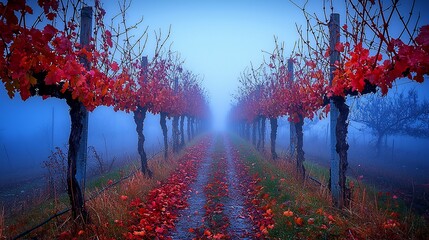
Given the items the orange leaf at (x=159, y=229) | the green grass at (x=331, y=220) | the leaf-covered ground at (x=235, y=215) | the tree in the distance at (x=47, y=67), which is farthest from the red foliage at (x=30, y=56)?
the green grass at (x=331, y=220)

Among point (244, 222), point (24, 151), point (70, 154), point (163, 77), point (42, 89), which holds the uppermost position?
point (163, 77)

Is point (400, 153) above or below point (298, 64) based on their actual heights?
below

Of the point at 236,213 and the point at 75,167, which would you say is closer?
the point at 75,167

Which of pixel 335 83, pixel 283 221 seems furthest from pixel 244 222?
pixel 335 83

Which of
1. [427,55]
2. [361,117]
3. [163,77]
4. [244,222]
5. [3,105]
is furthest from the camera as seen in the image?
[3,105]

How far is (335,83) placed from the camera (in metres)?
6.25

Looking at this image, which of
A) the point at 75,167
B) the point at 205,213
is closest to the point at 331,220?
the point at 205,213

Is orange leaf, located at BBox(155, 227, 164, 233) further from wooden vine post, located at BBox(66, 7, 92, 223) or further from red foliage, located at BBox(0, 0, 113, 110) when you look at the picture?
red foliage, located at BBox(0, 0, 113, 110)

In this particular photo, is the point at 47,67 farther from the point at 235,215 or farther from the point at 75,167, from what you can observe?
the point at 235,215

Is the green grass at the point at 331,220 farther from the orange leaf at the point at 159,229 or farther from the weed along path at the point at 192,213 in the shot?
the orange leaf at the point at 159,229

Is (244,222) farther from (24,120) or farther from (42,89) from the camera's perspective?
(24,120)

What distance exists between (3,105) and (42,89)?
59.3m

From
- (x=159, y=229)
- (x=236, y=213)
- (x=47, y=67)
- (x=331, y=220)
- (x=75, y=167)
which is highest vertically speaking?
(x=47, y=67)

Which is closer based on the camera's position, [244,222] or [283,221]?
A: [283,221]
